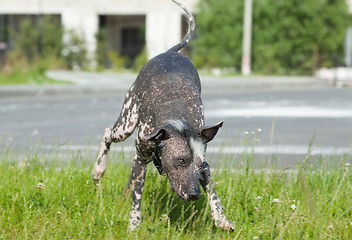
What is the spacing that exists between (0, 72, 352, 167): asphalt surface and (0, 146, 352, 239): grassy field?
1.28 ft

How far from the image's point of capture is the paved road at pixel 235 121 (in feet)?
26.1

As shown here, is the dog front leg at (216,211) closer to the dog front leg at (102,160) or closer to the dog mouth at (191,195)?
the dog mouth at (191,195)

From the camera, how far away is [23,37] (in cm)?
3350

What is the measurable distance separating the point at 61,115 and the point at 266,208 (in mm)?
8641

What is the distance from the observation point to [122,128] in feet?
15.0

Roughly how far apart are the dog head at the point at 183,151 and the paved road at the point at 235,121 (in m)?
2.12

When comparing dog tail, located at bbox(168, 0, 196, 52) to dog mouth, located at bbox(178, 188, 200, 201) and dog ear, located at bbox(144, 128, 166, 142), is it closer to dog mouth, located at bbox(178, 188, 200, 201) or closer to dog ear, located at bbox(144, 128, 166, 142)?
dog ear, located at bbox(144, 128, 166, 142)

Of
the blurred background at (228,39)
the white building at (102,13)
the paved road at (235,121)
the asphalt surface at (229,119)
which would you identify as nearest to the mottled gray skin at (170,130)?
the asphalt surface at (229,119)

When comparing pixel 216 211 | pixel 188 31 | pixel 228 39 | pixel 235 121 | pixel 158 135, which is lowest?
pixel 235 121

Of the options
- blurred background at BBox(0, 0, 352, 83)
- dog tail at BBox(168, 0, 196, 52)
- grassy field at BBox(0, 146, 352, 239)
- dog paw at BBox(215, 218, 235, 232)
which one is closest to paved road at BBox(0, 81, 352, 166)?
grassy field at BBox(0, 146, 352, 239)

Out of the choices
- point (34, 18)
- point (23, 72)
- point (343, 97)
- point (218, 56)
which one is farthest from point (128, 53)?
point (343, 97)

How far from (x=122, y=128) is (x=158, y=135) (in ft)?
3.83

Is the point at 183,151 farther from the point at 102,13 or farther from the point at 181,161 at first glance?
the point at 102,13

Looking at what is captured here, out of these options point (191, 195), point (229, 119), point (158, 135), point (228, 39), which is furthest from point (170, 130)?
point (228, 39)
